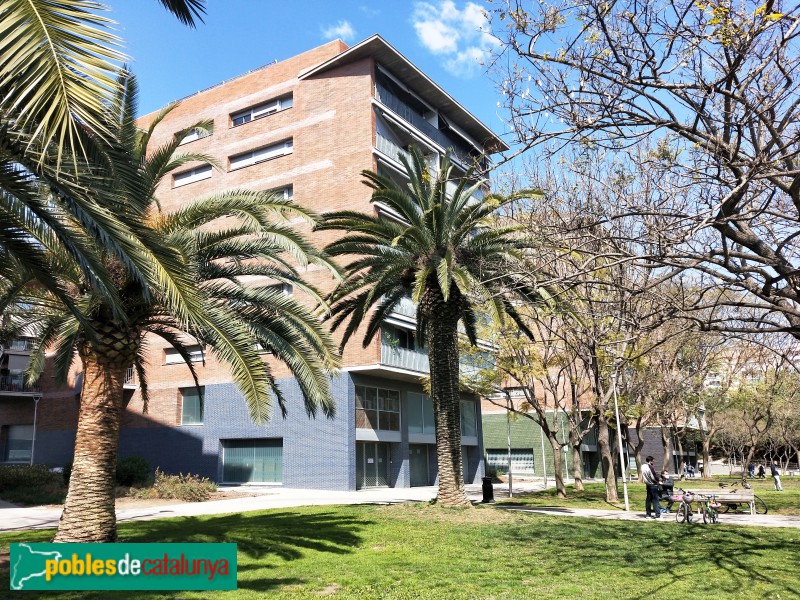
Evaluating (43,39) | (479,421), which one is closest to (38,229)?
(43,39)

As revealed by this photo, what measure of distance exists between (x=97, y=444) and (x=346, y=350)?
1890cm

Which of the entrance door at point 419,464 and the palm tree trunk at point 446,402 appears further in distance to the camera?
the entrance door at point 419,464

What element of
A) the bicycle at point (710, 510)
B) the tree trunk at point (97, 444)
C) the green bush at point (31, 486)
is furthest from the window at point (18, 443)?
the bicycle at point (710, 510)

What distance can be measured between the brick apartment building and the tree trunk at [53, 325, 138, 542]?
1762 cm

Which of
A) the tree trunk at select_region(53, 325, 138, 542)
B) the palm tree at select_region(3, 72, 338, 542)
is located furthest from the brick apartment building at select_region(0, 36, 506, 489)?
the tree trunk at select_region(53, 325, 138, 542)

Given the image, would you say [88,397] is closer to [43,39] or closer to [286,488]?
[43,39]

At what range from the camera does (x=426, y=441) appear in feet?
108

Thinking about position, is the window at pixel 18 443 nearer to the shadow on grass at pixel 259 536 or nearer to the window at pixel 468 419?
the window at pixel 468 419

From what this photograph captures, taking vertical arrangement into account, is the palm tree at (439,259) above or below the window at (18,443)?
above

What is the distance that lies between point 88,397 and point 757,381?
117ft

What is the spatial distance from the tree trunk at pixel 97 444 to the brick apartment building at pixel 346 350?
57.8 feet

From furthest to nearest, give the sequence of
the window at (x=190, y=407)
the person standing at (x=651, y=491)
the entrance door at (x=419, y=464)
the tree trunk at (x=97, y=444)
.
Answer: the window at (x=190, y=407)
the entrance door at (x=419, y=464)
the person standing at (x=651, y=491)
the tree trunk at (x=97, y=444)

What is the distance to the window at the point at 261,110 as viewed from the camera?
33.6m

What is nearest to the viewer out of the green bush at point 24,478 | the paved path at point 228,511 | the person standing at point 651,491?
the paved path at point 228,511
